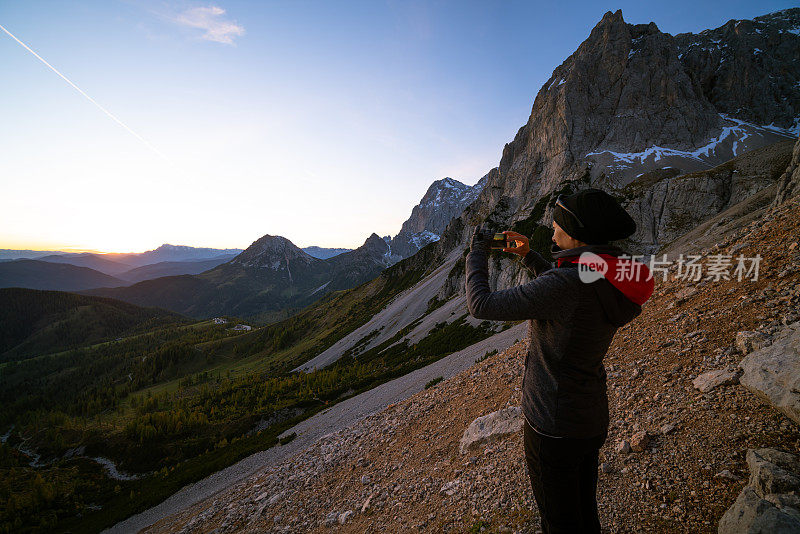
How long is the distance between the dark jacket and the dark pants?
0.13m

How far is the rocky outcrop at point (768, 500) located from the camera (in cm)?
336

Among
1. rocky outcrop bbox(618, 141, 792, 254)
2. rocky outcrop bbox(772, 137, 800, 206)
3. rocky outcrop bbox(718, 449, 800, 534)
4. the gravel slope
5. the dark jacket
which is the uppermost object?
rocky outcrop bbox(618, 141, 792, 254)

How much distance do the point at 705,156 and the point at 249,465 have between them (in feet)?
384

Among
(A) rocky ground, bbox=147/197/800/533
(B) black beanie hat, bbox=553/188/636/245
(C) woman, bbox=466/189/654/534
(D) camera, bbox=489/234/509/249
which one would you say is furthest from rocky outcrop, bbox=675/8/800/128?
(C) woman, bbox=466/189/654/534

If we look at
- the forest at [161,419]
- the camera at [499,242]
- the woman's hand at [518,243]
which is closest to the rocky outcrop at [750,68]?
the forest at [161,419]

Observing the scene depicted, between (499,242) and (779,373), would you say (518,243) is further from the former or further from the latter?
(779,373)

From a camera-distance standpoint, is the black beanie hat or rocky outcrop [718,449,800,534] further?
rocky outcrop [718,449,800,534]

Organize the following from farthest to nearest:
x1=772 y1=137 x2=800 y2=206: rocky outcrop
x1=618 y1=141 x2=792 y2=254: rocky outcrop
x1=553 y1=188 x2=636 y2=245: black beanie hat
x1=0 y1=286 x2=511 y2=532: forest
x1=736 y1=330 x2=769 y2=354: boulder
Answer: x1=618 y1=141 x2=792 y2=254: rocky outcrop, x1=0 y1=286 x2=511 y2=532: forest, x1=772 y1=137 x2=800 y2=206: rocky outcrop, x1=736 y1=330 x2=769 y2=354: boulder, x1=553 y1=188 x2=636 y2=245: black beanie hat

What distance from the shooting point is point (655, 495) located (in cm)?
479

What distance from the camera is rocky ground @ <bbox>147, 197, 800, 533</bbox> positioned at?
15.9 feet

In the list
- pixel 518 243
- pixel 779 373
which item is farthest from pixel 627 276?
pixel 779 373

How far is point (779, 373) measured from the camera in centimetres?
536

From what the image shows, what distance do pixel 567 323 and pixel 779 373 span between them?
5.79 meters

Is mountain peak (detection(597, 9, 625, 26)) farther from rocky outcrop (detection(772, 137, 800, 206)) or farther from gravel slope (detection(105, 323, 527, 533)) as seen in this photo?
gravel slope (detection(105, 323, 527, 533))
